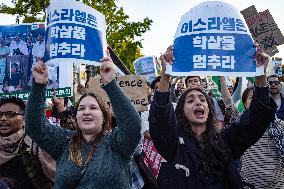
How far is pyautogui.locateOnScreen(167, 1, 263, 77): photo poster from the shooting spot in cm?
298

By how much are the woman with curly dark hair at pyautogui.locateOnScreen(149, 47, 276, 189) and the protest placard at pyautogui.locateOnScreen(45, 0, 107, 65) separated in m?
0.77

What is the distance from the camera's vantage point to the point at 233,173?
2.81m

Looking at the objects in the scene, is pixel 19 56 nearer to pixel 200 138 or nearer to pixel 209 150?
pixel 200 138

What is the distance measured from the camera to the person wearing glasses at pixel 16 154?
338cm

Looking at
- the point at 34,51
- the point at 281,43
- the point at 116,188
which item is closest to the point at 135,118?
the point at 116,188

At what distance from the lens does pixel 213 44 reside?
3043mm

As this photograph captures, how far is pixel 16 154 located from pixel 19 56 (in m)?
1.32

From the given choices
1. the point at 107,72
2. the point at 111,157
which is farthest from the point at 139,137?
the point at 107,72

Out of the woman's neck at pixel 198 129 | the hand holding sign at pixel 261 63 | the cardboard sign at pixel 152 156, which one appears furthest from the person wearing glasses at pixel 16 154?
the hand holding sign at pixel 261 63

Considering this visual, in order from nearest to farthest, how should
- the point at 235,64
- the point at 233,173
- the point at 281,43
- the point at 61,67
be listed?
the point at 233,173, the point at 235,64, the point at 61,67, the point at 281,43

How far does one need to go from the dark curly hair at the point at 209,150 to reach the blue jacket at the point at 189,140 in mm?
29

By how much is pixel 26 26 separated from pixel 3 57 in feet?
1.33

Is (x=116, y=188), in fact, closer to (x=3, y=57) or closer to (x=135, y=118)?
(x=135, y=118)

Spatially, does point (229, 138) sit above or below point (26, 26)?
below
